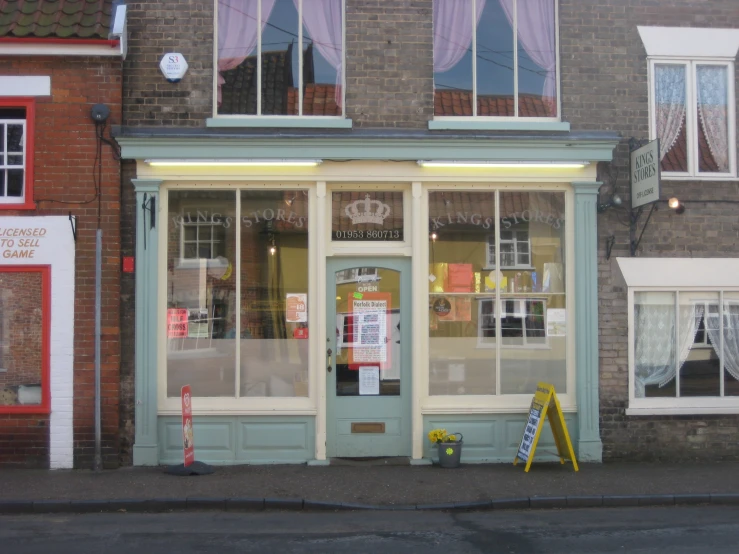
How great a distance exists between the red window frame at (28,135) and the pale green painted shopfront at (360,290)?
111 centimetres

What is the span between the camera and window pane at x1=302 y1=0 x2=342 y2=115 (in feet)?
33.8

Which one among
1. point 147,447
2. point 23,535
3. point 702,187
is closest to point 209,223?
point 147,447

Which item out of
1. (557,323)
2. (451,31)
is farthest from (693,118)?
(451,31)

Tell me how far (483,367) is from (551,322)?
3.37 feet

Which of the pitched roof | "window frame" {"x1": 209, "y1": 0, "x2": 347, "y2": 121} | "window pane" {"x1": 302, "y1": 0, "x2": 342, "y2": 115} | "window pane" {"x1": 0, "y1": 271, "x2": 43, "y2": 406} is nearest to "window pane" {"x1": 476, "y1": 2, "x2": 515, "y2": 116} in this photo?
"window pane" {"x1": 302, "y1": 0, "x2": 342, "y2": 115}

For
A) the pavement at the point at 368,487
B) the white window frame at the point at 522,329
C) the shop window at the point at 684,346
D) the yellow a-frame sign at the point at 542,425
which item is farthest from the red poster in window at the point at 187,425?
the shop window at the point at 684,346

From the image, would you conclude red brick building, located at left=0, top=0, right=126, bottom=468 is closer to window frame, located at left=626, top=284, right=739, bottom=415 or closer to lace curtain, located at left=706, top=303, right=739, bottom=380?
window frame, located at left=626, top=284, right=739, bottom=415

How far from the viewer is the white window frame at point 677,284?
10.3 meters

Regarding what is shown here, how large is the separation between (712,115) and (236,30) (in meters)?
6.18

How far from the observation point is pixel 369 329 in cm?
1030

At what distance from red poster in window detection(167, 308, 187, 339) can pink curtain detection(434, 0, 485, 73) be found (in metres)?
4.39

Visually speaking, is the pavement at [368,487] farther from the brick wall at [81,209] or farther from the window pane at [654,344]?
the window pane at [654,344]

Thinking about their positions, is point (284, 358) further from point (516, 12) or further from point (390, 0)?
point (516, 12)

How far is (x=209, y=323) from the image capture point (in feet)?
33.2
